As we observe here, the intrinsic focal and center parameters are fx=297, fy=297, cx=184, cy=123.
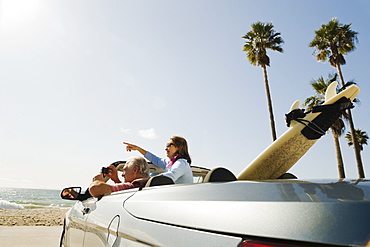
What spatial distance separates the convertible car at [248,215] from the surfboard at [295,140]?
20.7 inches

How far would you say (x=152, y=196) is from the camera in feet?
4.42

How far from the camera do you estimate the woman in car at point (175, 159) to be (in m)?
2.56

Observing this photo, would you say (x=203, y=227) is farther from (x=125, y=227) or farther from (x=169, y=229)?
(x=125, y=227)

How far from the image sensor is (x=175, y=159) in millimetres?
3100

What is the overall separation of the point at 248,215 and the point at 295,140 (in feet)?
3.98

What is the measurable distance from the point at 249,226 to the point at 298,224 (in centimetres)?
13

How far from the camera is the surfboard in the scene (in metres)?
1.87

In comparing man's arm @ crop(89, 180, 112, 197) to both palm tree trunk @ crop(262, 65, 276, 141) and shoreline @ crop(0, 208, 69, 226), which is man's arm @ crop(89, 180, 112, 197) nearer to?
shoreline @ crop(0, 208, 69, 226)

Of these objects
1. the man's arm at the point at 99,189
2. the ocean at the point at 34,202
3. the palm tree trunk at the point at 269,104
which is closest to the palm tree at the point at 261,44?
the palm tree trunk at the point at 269,104

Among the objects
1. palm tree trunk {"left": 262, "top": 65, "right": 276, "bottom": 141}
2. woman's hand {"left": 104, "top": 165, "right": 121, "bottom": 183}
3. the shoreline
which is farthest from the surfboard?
palm tree trunk {"left": 262, "top": 65, "right": 276, "bottom": 141}

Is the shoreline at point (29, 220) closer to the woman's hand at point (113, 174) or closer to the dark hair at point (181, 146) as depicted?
the woman's hand at point (113, 174)

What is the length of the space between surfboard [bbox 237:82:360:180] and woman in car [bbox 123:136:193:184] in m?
0.74

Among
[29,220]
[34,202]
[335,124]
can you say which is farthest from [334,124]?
[34,202]

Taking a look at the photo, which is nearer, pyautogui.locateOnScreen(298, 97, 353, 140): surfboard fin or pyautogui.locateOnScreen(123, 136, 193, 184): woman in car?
pyautogui.locateOnScreen(298, 97, 353, 140): surfboard fin
